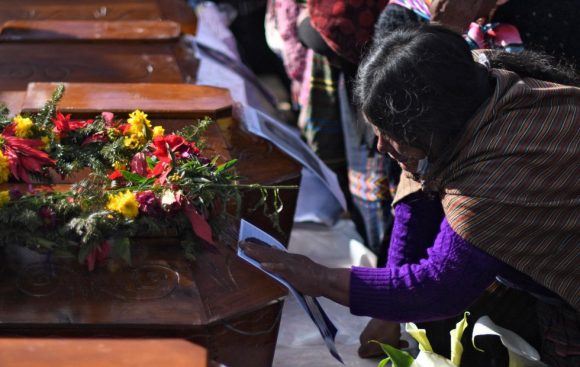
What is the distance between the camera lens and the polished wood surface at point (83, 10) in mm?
3492

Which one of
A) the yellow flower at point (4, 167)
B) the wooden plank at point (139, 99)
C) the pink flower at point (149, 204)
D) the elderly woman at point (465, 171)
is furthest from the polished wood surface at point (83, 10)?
the elderly woman at point (465, 171)

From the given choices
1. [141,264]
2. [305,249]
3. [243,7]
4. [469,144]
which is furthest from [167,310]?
[243,7]

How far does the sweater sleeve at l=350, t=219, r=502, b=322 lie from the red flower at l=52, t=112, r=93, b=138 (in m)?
0.91

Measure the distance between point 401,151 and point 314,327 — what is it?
100 centimetres

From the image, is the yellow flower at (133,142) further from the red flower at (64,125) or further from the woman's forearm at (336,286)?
→ the woman's forearm at (336,286)

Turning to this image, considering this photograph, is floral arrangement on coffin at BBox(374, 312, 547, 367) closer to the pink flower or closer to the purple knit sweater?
the purple knit sweater

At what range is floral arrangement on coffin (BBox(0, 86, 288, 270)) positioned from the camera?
1.92 m

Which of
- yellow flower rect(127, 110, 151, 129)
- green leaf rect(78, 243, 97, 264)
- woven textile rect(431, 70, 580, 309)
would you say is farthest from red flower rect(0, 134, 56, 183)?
woven textile rect(431, 70, 580, 309)

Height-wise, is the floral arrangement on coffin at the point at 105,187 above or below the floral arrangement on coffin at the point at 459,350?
above

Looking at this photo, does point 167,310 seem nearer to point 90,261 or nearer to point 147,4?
point 90,261

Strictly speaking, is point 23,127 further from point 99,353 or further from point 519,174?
point 519,174

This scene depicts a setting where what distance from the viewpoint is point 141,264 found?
77.4 inches

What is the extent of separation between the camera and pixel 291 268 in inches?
76.6

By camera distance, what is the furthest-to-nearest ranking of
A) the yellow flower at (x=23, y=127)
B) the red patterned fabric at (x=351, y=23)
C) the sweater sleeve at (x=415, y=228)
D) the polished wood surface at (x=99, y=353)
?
the red patterned fabric at (x=351, y=23), the sweater sleeve at (x=415, y=228), the yellow flower at (x=23, y=127), the polished wood surface at (x=99, y=353)
